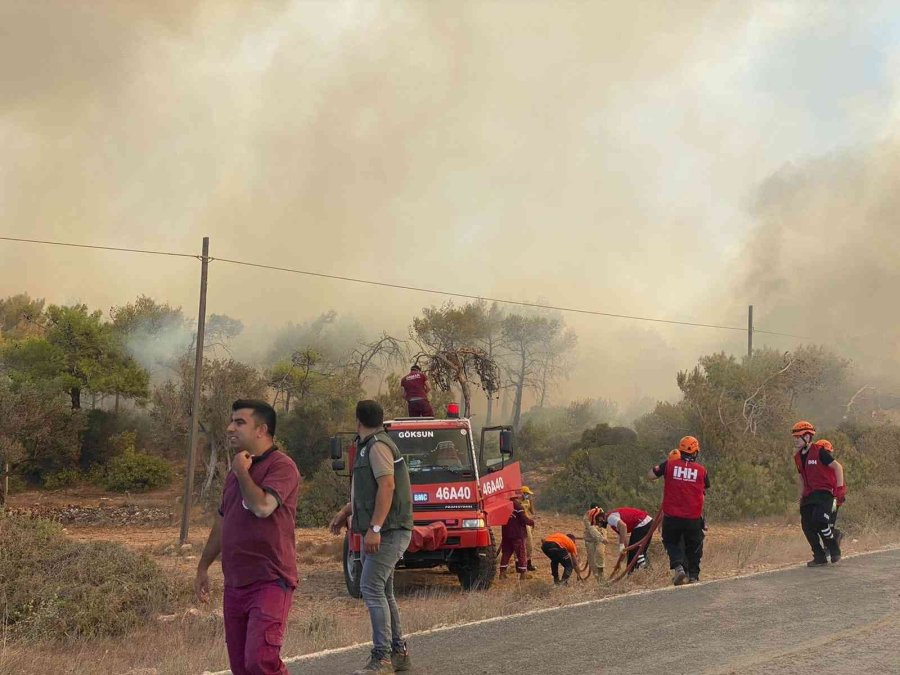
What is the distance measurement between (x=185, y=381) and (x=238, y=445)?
28.7m

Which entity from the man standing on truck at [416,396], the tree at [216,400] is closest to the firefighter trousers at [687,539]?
the man standing on truck at [416,396]

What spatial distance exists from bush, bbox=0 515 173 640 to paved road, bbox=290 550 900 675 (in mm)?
4217

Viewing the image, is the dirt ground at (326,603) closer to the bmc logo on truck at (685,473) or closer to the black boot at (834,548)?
the black boot at (834,548)

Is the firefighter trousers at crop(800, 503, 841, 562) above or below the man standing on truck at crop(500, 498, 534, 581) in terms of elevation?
above

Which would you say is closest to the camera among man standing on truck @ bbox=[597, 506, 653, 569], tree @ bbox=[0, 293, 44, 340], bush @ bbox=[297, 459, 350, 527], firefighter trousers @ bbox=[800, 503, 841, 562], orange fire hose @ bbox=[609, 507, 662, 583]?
firefighter trousers @ bbox=[800, 503, 841, 562]

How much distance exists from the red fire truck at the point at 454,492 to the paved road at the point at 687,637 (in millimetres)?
3078

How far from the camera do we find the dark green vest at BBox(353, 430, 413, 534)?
550cm

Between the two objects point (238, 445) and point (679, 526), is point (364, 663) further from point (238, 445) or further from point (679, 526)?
point (679, 526)

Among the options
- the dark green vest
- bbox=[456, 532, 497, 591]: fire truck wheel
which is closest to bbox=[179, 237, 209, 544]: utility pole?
bbox=[456, 532, 497, 591]: fire truck wheel

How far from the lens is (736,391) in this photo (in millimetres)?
29406

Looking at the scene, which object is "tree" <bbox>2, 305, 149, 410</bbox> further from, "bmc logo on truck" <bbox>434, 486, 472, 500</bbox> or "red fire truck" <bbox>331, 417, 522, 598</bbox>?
"bmc logo on truck" <bbox>434, 486, 472, 500</bbox>

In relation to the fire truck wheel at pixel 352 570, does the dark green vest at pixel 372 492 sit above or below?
above

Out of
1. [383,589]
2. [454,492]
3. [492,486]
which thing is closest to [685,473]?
[492,486]

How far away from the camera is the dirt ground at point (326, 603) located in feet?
21.7
